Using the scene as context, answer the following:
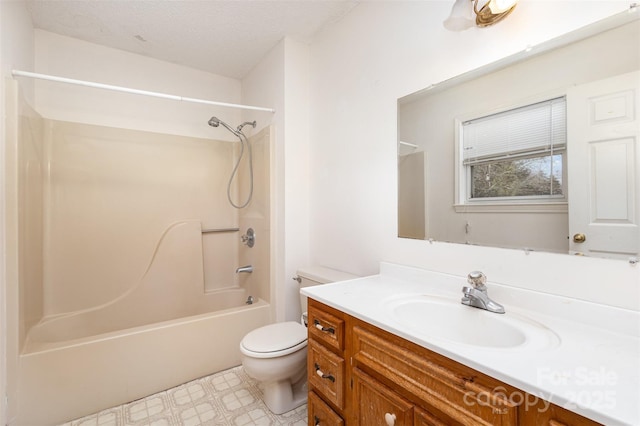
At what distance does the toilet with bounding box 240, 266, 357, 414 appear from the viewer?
4.92 feet

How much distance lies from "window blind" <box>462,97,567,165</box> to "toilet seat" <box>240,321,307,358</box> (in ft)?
4.14

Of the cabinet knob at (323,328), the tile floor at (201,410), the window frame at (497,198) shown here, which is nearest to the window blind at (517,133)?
the window frame at (497,198)

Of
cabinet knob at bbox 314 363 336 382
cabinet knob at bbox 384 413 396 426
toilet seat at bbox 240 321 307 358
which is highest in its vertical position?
cabinet knob at bbox 384 413 396 426

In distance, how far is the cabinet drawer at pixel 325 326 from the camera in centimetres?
111

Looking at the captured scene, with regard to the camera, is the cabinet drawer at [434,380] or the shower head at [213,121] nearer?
the cabinet drawer at [434,380]

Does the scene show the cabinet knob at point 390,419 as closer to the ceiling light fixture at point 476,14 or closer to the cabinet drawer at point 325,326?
the cabinet drawer at point 325,326

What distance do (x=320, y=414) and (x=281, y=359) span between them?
359 millimetres

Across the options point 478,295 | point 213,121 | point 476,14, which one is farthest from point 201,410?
point 476,14

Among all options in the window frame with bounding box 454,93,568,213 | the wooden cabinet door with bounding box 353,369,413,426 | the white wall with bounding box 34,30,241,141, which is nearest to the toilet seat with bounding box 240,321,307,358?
the wooden cabinet door with bounding box 353,369,413,426

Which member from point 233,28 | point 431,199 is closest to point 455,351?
point 431,199

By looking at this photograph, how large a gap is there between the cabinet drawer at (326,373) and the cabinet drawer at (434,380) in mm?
122

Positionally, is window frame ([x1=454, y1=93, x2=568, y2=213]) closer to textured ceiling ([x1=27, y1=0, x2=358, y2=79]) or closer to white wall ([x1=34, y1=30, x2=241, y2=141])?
textured ceiling ([x1=27, y1=0, x2=358, y2=79])

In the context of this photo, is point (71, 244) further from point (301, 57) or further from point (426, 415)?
point (426, 415)

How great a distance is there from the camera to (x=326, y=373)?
1181 mm
